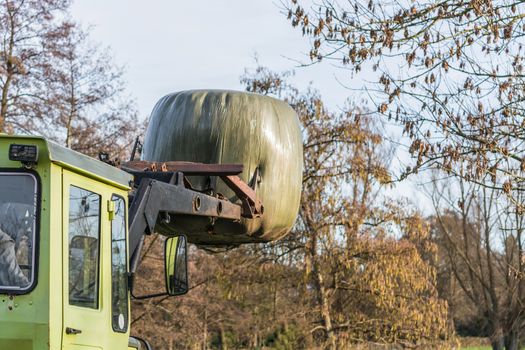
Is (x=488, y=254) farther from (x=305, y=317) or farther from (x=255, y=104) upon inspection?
(x=255, y=104)

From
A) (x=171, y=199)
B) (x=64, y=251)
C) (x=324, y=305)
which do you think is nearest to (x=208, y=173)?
(x=171, y=199)

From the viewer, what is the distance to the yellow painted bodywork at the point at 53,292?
4.12 metres

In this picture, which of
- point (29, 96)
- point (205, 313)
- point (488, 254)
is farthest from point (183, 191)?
point (488, 254)

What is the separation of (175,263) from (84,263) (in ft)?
2.36

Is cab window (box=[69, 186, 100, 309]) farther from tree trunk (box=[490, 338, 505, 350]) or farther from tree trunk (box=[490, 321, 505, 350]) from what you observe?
tree trunk (box=[490, 338, 505, 350])

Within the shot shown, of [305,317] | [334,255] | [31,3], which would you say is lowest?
[305,317]

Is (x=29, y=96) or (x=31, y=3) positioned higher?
(x=31, y=3)

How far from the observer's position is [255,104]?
8984mm

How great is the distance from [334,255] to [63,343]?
19661 mm

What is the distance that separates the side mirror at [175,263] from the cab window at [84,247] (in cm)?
55

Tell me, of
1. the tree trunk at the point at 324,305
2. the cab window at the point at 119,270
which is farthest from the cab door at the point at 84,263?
the tree trunk at the point at 324,305

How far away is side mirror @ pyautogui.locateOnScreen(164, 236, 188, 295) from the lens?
5211mm

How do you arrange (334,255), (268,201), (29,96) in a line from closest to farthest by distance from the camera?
(268,201) < (29,96) < (334,255)

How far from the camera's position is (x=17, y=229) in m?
4.34
